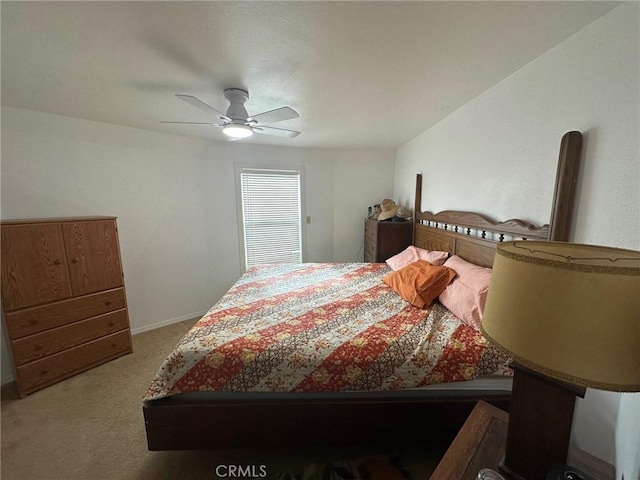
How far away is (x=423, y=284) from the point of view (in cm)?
190

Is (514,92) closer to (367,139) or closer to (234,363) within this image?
(367,139)

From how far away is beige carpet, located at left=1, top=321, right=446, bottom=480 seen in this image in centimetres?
142

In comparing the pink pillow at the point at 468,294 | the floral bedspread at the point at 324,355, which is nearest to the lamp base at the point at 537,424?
the floral bedspread at the point at 324,355

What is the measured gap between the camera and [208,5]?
109 centimetres

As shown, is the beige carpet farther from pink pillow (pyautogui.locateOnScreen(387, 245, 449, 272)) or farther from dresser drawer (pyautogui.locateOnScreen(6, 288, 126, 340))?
pink pillow (pyautogui.locateOnScreen(387, 245, 449, 272))

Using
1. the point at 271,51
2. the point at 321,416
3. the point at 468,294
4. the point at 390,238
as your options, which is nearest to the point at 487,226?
the point at 468,294

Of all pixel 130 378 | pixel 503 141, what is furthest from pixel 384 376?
pixel 130 378

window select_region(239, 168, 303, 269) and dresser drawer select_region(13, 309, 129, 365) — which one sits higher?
window select_region(239, 168, 303, 269)

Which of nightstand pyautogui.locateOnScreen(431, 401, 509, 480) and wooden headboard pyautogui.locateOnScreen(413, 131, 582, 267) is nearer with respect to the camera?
nightstand pyautogui.locateOnScreen(431, 401, 509, 480)

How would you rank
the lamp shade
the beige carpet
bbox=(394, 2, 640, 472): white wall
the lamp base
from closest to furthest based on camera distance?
the lamp shade, the lamp base, bbox=(394, 2, 640, 472): white wall, the beige carpet

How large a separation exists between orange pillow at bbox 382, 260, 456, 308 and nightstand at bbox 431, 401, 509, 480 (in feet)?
2.79

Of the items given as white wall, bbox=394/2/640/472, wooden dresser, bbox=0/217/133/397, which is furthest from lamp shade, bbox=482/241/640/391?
wooden dresser, bbox=0/217/133/397

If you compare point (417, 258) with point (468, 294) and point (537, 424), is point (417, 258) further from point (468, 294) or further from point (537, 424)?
point (537, 424)

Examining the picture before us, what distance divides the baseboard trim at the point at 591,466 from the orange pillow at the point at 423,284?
102cm
